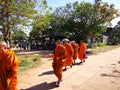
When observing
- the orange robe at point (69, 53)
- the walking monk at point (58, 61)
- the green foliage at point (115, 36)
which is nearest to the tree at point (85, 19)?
the orange robe at point (69, 53)

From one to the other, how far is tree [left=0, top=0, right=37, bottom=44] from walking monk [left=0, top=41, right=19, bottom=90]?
14255 millimetres

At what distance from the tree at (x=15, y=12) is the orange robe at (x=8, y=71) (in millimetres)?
14277

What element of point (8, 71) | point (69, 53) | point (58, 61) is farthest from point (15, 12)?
point (8, 71)

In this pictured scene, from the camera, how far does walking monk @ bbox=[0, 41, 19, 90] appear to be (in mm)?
6664

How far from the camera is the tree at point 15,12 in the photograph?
2100 cm

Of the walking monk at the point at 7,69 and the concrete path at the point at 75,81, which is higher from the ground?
the walking monk at the point at 7,69

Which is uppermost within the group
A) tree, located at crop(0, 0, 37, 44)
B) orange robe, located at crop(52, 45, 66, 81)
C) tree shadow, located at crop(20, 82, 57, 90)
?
tree, located at crop(0, 0, 37, 44)

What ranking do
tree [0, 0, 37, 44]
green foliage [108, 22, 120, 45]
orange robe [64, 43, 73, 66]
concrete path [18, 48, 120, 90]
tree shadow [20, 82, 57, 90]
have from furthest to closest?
green foliage [108, 22, 120, 45]
tree [0, 0, 37, 44]
orange robe [64, 43, 73, 66]
concrete path [18, 48, 120, 90]
tree shadow [20, 82, 57, 90]

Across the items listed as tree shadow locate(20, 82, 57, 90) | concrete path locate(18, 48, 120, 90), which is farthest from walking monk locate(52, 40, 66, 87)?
concrete path locate(18, 48, 120, 90)

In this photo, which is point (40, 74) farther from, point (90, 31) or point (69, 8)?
point (69, 8)

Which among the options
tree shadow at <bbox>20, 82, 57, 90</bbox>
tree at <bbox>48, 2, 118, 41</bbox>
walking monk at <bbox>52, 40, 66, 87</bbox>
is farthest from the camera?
tree at <bbox>48, 2, 118, 41</bbox>

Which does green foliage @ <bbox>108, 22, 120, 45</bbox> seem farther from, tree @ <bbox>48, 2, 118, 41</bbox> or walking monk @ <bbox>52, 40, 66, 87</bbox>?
walking monk @ <bbox>52, 40, 66, 87</bbox>

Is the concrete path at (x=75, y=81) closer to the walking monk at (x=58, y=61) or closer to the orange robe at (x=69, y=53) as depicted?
the walking monk at (x=58, y=61)

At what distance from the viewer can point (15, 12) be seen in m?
21.7
